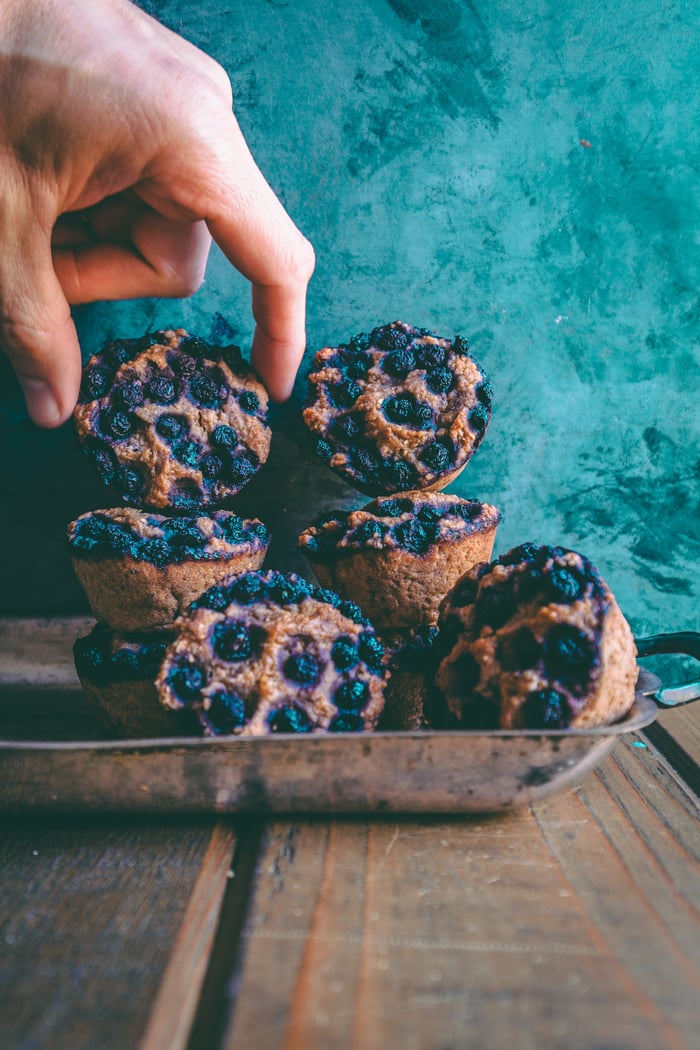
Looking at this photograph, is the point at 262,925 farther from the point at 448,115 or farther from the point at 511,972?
the point at 448,115

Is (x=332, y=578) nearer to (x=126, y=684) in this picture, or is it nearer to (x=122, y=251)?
(x=126, y=684)

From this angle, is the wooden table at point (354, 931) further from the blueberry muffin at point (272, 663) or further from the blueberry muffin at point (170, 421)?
the blueberry muffin at point (170, 421)

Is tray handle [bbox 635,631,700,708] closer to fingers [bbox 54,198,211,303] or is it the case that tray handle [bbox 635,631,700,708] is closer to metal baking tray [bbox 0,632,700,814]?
Answer: metal baking tray [bbox 0,632,700,814]

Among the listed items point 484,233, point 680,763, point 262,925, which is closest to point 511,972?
point 262,925

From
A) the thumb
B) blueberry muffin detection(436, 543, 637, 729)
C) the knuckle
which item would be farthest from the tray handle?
the thumb

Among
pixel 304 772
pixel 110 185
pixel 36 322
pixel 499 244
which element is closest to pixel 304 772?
pixel 304 772

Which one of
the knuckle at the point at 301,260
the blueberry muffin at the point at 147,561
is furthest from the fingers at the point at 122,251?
the blueberry muffin at the point at 147,561
